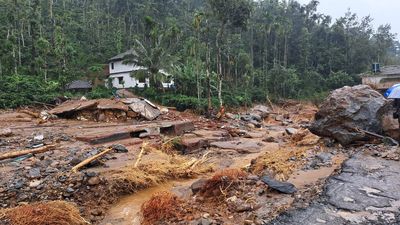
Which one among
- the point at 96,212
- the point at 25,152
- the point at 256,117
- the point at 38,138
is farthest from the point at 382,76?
the point at 96,212

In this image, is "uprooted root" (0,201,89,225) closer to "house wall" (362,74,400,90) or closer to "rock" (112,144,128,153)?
"rock" (112,144,128,153)

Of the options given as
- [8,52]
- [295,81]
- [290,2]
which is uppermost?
[290,2]

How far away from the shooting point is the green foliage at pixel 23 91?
23016 millimetres

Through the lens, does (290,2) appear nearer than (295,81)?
No

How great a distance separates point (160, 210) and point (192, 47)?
2560cm

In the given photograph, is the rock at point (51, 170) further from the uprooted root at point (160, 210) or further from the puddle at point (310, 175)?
the puddle at point (310, 175)

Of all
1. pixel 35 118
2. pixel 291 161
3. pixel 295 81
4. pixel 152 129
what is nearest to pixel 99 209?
pixel 291 161

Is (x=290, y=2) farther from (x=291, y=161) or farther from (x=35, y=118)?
(x=291, y=161)

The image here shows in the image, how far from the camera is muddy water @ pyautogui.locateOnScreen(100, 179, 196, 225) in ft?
24.7

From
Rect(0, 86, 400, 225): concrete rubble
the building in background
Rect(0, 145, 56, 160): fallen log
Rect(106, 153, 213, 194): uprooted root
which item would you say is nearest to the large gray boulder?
Rect(0, 86, 400, 225): concrete rubble

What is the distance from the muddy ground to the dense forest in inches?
495

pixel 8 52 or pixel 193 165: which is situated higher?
pixel 8 52

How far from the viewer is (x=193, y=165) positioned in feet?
37.5

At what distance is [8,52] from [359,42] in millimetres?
43033
